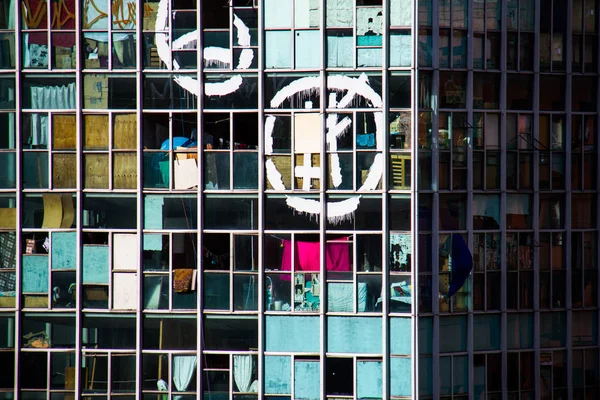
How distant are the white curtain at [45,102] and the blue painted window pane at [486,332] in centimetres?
965

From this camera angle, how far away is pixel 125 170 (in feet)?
55.5

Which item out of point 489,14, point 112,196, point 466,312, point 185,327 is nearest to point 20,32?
point 112,196

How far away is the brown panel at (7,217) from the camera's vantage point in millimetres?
17062

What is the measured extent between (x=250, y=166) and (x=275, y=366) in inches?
164

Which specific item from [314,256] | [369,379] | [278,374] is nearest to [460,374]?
[369,379]

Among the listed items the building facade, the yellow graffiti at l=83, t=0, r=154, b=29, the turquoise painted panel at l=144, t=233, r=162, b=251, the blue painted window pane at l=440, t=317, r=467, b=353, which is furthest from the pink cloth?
the yellow graffiti at l=83, t=0, r=154, b=29

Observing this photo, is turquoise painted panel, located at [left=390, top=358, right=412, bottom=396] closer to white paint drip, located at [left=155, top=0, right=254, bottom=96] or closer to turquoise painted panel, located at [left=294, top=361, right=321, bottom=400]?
turquoise painted panel, located at [left=294, top=361, right=321, bottom=400]

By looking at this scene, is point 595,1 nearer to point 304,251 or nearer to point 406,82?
point 406,82

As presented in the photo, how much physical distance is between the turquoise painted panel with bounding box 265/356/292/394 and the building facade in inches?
1.8

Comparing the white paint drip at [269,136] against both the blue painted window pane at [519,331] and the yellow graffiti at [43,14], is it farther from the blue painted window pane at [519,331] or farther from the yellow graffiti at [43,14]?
the blue painted window pane at [519,331]

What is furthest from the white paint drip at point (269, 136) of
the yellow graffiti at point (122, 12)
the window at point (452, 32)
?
the window at point (452, 32)

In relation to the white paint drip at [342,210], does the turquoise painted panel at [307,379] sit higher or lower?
lower

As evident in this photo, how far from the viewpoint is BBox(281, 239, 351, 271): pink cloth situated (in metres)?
16.6

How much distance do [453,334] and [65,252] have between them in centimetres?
828
